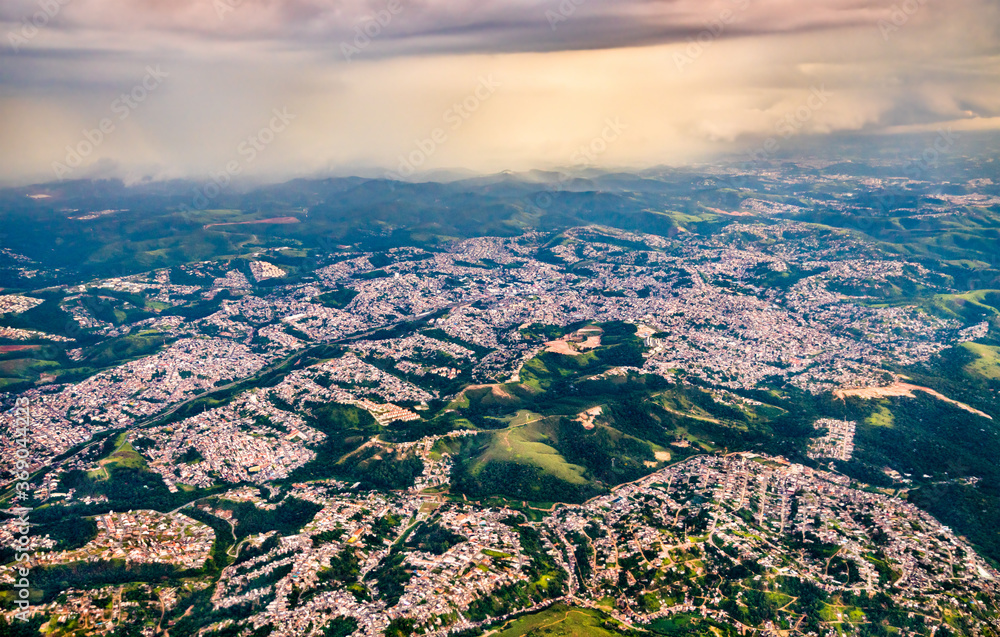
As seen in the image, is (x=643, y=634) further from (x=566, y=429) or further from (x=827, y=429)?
(x=827, y=429)

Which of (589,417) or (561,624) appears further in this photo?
(589,417)

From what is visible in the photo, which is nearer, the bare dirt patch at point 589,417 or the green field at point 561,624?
the green field at point 561,624

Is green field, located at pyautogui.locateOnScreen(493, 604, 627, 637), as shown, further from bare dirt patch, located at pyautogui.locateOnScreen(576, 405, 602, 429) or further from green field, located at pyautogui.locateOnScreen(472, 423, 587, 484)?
bare dirt patch, located at pyautogui.locateOnScreen(576, 405, 602, 429)

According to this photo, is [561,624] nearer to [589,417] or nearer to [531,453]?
[531,453]

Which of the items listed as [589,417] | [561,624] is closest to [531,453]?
[589,417]

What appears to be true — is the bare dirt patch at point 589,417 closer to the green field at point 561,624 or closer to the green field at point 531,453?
the green field at point 531,453

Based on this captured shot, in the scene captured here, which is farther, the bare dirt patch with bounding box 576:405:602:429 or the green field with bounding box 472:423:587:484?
the bare dirt patch with bounding box 576:405:602:429

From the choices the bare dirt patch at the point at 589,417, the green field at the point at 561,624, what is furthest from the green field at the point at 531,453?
the green field at the point at 561,624

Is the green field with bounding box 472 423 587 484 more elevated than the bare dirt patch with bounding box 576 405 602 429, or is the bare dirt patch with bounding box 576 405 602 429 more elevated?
the bare dirt patch with bounding box 576 405 602 429

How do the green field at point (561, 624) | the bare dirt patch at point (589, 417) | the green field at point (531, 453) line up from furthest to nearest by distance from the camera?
the bare dirt patch at point (589, 417)
the green field at point (531, 453)
the green field at point (561, 624)

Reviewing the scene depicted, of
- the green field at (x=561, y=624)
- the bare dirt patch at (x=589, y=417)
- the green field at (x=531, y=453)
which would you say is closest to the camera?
the green field at (x=561, y=624)

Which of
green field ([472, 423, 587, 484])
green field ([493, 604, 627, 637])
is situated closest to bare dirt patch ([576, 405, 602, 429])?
green field ([472, 423, 587, 484])
